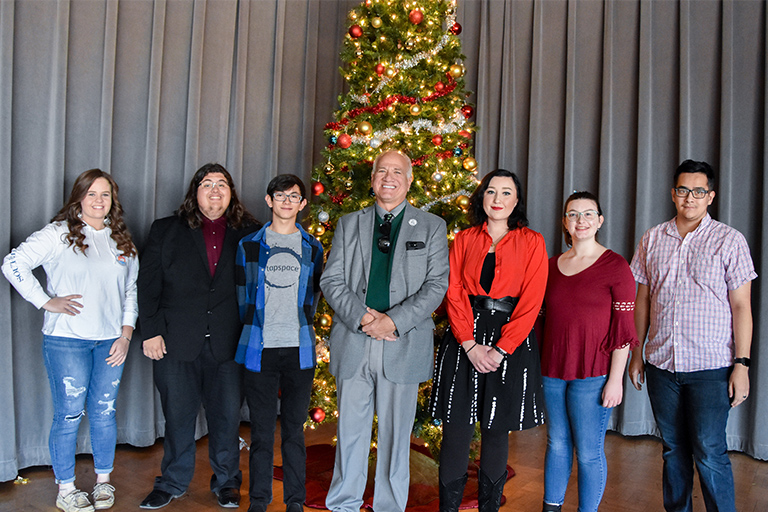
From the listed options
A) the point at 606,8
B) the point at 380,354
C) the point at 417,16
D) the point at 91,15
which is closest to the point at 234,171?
the point at 91,15

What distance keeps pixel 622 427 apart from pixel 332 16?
4.07 m

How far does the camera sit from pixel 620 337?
7.67 ft

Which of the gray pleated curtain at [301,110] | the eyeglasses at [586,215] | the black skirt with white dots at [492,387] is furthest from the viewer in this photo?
the gray pleated curtain at [301,110]

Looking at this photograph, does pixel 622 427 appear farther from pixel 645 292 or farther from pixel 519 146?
pixel 519 146

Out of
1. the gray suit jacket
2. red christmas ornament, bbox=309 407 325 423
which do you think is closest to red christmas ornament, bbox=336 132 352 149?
the gray suit jacket

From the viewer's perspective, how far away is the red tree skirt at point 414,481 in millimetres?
2855

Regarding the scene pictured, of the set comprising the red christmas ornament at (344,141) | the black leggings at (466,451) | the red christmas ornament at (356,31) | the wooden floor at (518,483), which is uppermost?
the red christmas ornament at (356,31)

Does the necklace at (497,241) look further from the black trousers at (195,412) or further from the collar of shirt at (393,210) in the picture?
the black trousers at (195,412)

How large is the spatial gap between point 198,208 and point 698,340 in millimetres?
2371

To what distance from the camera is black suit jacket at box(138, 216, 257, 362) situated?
8.95 feet

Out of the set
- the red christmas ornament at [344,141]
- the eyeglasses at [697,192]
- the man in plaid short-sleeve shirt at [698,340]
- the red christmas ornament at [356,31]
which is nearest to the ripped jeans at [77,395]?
the red christmas ornament at [344,141]

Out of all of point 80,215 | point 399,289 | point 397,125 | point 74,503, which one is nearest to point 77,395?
point 74,503

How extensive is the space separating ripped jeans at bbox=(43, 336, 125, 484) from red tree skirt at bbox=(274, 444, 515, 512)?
0.94 meters

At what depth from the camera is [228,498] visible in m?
2.77
